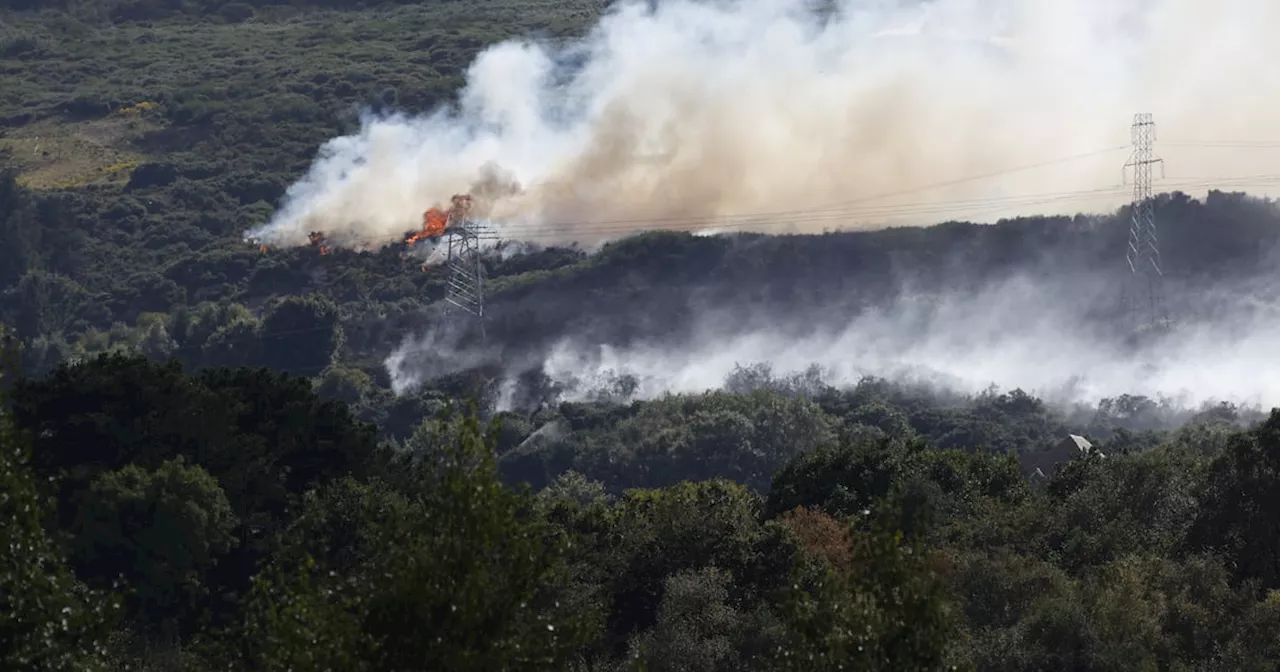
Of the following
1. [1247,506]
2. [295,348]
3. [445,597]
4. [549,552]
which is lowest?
[295,348]

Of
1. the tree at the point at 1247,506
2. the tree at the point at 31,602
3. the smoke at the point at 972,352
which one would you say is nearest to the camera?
the tree at the point at 31,602

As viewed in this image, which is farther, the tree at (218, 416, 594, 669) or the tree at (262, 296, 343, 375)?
the tree at (262, 296, 343, 375)

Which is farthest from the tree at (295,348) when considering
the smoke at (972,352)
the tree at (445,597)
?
the tree at (445,597)

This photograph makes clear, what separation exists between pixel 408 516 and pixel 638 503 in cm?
4269

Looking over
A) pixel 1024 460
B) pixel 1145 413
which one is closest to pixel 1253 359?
pixel 1145 413

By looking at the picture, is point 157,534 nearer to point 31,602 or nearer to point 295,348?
point 31,602

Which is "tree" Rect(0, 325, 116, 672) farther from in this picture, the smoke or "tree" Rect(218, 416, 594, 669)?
the smoke

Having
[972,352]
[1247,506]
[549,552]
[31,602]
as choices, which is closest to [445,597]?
[549,552]

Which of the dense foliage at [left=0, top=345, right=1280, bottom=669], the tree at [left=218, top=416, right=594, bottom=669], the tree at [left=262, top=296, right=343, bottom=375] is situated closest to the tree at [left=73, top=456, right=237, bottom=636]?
the dense foliage at [left=0, top=345, right=1280, bottom=669]

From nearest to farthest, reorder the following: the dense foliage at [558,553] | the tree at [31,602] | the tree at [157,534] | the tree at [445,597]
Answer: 1. the tree at [445,597]
2. the dense foliage at [558,553]
3. the tree at [31,602]
4. the tree at [157,534]

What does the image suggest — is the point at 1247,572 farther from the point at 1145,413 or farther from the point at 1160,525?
the point at 1145,413

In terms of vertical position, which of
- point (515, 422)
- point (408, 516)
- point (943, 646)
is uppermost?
point (408, 516)

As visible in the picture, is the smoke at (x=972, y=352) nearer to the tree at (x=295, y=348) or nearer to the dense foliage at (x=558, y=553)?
the tree at (x=295, y=348)

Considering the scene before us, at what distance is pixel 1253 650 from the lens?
55062 millimetres
